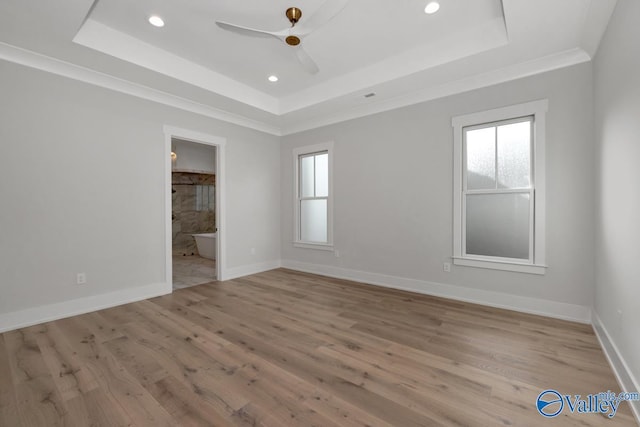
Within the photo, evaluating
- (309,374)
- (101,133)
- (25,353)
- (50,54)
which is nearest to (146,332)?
(25,353)

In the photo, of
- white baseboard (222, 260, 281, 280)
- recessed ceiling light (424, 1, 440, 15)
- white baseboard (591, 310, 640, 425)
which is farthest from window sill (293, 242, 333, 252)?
recessed ceiling light (424, 1, 440, 15)

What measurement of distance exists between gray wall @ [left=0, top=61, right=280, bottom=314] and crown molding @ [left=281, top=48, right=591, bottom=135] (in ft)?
7.47

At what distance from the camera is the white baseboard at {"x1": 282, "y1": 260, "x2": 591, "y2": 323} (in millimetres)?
2885

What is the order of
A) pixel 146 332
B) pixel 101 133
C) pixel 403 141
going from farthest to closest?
pixel 403 141
pixel 101 133
pixel 146 332

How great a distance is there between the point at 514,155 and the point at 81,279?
5.17 m

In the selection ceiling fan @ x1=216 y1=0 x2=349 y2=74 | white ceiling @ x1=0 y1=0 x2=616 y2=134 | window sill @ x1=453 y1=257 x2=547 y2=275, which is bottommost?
window sill @ x1=453 y1=257 x2=547 y2=275

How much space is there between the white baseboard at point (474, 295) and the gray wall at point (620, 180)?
322 millimetres

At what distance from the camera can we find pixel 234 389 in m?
1.81

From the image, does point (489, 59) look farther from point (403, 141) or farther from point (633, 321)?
point (633, 321)

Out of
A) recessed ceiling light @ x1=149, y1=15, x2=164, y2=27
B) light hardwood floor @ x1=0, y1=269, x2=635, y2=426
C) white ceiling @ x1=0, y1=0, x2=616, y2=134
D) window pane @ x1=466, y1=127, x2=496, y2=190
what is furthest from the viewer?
window pane @ x1=466, y1=127, x2=496, y2=190

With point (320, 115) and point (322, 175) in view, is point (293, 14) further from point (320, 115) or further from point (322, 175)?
point (322, 175)

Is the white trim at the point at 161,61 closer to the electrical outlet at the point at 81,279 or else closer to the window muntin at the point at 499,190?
the electrical outlet at the point at 81,279

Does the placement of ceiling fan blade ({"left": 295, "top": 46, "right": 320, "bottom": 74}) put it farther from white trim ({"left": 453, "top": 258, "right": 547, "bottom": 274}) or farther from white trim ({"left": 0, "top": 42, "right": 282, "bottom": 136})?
white trim ({"left": 453, "top": 258, "right": 547, "bottom": 274})

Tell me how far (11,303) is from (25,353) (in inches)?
33.0
